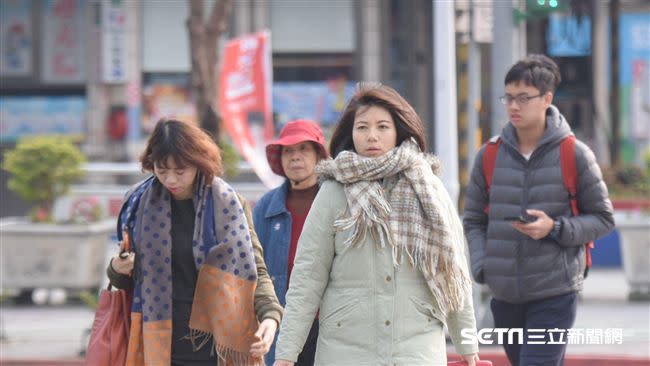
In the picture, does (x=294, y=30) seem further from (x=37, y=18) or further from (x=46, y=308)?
(x=46, y=308)

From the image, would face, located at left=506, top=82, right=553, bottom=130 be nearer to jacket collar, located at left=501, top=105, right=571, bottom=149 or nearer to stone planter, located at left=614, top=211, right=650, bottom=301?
jacket collar, located at left=501, top=105, right=571, bottom=149

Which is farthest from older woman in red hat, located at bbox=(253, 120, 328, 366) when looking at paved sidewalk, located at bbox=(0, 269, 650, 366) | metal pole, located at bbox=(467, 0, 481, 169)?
metal pole, located at bbox=(467, 0, 481, 169)

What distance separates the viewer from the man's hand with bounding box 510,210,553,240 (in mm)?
5430

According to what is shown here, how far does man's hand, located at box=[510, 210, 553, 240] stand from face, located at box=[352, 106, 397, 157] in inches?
56.0

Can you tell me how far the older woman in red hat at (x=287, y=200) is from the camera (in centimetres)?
564

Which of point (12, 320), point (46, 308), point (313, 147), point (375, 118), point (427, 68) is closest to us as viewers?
point (375, 118)

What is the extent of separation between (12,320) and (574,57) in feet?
54.4

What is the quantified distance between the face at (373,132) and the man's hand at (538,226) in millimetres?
1424

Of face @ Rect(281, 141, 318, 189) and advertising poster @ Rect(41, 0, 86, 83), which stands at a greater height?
advertising poster @ Rect(41, 0, 86, 83)

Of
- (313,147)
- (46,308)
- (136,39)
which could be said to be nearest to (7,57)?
(136,39)

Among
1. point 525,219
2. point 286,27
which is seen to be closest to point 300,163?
point 525,219

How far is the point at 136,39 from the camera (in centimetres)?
2153

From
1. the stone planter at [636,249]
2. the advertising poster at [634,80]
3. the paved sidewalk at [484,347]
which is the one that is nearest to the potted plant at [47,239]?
the paved sidewalk at [484,347]

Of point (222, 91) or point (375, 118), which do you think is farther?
point (222, 91)
